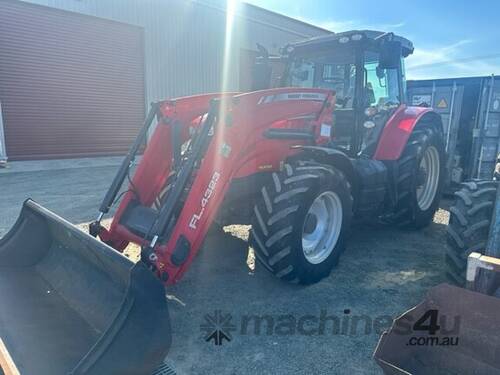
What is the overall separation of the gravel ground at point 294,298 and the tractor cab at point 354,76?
50.2 inches

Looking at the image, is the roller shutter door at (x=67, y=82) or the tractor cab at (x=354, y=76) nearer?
the tractor cab at (x=354, y=76)

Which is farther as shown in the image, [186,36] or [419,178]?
[186,36]

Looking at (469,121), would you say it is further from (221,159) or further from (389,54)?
(221,159)

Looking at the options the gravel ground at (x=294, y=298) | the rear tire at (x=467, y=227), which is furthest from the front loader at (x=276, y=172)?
the rear tire at (x=467, y=227)

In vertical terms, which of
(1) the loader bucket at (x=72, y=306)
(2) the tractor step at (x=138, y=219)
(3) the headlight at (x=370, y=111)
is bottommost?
(1) the loader bucket at (x=72, y=306)

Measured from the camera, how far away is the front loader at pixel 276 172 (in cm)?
290

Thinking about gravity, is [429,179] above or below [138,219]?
above

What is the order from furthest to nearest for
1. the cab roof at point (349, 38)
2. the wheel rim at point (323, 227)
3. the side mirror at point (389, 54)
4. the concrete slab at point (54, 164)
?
the concrete slab at point (54, 164) → the cab roof at point (349, 38) → the side mirror at point (389, 54) → the wheel rim at point (323, 227)

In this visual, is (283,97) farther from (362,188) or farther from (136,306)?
(136,306)

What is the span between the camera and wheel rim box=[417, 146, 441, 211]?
17.9 ft

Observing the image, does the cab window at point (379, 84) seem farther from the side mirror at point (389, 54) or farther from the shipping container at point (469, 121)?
the shipping container at point (469, 121)

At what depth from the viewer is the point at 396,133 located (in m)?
4.75

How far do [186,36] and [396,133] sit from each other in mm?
11288

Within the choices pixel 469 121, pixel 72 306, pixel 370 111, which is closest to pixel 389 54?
pixel 370 111
